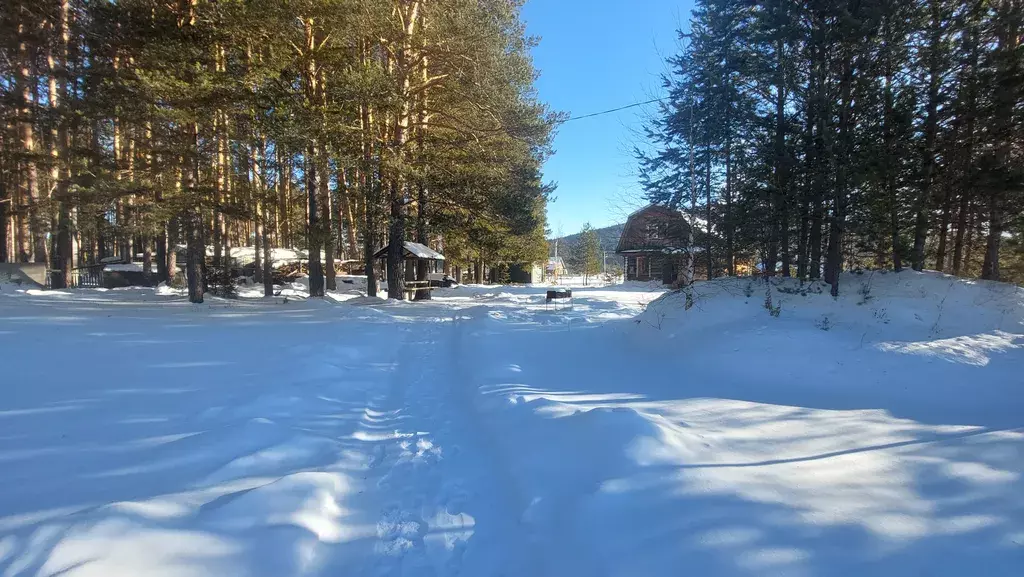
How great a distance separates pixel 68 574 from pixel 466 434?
302 centimetres

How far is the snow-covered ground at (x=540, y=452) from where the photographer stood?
2523 mm

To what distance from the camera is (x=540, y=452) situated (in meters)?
3.96

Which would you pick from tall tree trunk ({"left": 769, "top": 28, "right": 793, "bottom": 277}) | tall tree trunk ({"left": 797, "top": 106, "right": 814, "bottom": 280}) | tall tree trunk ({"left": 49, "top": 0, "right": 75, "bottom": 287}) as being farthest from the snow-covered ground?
tall tree trunk ({"left": 49, "top": 0, "right": 75, "bottom": 287})

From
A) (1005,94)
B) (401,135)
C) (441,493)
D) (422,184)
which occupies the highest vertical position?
(401,135)

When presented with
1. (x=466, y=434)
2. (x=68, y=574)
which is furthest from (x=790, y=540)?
(x=68, y=574)

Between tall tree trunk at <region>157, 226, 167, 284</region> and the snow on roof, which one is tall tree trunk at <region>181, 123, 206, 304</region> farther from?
tall tree trunk at <region>157, 226, 167, 284</region>

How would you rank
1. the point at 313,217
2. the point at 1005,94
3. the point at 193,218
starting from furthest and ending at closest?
the point at 313,217 < the point at 193,218 < the point at 1005,94

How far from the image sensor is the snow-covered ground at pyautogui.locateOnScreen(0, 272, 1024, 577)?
2.52 meters

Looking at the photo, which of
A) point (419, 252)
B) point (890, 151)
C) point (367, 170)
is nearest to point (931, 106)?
point (890, 151)

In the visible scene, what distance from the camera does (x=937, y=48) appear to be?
899cm

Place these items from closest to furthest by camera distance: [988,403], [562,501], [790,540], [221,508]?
[790,540] → [221,508] → [562,501] → [988,403]

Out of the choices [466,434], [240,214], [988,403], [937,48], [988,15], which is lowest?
[466,434]

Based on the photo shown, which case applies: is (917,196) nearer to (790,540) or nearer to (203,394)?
(790,540)

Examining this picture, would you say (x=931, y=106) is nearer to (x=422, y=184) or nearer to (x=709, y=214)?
(x=709, y=214)
